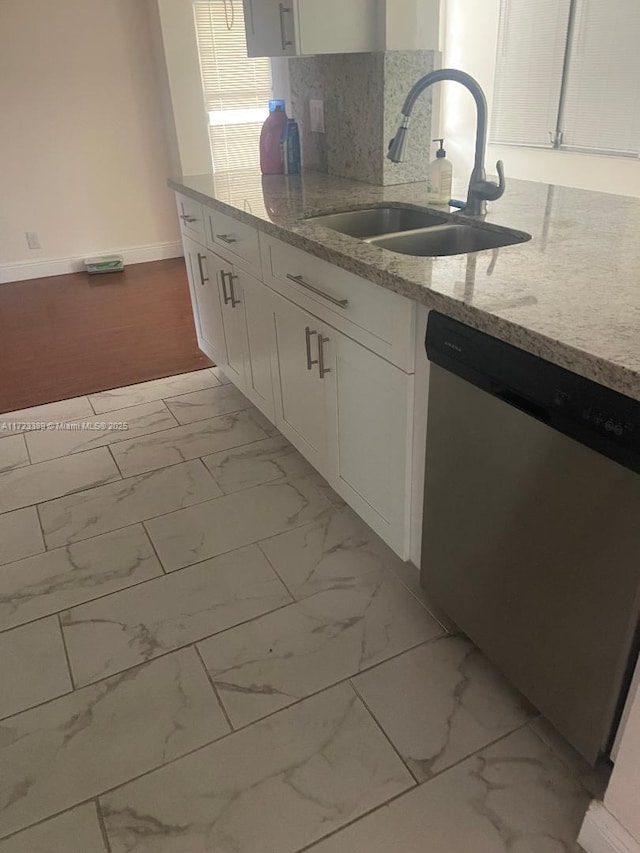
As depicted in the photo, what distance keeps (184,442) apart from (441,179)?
144cm

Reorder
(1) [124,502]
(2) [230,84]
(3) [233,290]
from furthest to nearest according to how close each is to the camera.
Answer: (2) [230,84]
(3) [233,290]
(1) [124,502]

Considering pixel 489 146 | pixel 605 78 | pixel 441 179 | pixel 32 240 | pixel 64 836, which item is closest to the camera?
pixel 64 836

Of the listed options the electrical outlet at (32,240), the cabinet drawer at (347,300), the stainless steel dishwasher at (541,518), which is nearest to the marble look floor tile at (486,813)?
the stainless steel dishwasher at (541,518)

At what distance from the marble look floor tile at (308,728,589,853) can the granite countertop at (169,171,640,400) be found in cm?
90

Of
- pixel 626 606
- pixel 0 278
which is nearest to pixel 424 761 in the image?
pixel 626 606

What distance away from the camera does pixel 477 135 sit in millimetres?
1948

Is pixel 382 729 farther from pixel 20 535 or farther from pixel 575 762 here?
pixel 20 535

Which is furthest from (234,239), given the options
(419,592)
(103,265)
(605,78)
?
(605,78)

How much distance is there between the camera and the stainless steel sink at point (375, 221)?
7.07 ft

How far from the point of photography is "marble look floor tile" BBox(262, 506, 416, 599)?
194cm

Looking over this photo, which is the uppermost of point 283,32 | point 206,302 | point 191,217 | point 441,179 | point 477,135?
point 283,32

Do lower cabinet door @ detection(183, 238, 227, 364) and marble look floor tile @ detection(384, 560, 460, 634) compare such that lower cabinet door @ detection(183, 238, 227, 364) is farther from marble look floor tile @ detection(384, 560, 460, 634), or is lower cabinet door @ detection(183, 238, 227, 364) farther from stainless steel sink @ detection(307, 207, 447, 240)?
marble look floor tile @ detection(384, 560, 460, 634)

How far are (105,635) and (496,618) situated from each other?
105cm

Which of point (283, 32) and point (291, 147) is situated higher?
point (283, 32)
